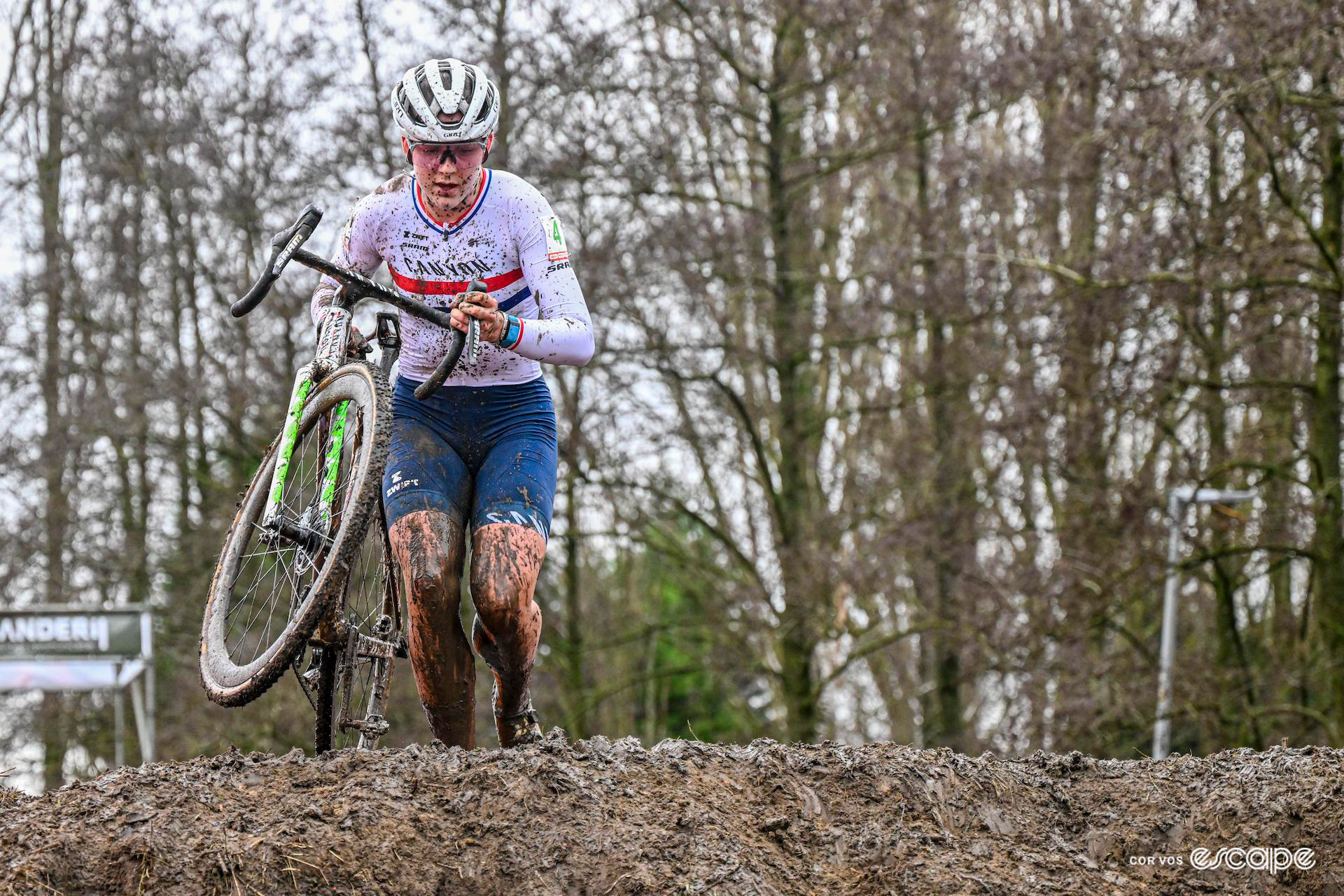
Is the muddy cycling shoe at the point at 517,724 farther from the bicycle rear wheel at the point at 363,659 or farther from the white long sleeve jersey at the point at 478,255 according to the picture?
the white long sleeve jersey at the point at 478,255

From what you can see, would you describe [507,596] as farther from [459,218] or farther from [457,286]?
[459,218]

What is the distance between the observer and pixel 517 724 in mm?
6215

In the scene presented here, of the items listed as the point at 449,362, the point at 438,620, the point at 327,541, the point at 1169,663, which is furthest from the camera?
the point at 1169,663

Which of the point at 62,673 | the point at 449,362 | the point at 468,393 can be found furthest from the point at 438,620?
the point at 62,673

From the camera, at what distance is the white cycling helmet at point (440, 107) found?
19.3ft

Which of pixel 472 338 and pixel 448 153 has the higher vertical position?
pixel 448 153

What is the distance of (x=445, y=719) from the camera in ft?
20.2

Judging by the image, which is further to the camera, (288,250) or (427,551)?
(427,551)

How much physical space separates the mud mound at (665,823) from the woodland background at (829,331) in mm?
9241

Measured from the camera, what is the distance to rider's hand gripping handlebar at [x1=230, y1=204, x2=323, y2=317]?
5613 millimetres

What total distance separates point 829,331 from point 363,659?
44.7 feet

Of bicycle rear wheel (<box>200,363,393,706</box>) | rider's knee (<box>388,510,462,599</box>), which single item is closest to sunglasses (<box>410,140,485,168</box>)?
bicycle rear wheel (<box>200,363,393,706</box>)

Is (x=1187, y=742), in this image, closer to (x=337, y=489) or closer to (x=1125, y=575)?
(x=1125, y=575)

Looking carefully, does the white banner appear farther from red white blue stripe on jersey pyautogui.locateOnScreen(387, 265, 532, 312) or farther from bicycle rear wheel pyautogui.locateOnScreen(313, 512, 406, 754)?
red white blue stripe on jersey pyautogui.locateOnScreen(387, 265, 532, 312)
